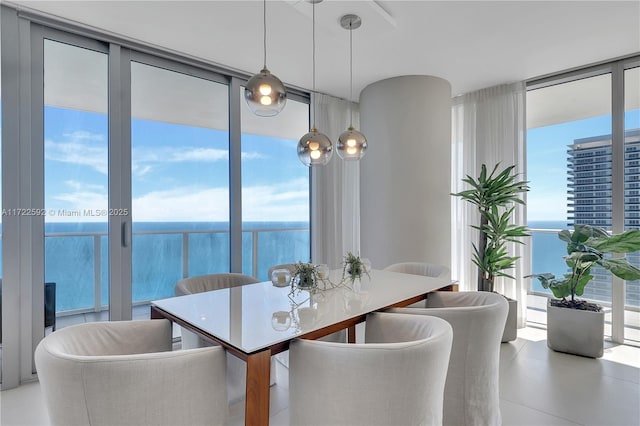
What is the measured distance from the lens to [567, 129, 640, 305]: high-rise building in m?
3.32

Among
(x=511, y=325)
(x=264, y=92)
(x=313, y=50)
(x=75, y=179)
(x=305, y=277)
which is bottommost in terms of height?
(x=511, y=325)

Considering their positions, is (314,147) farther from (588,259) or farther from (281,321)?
(588,259)

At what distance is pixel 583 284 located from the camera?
3135 millimetres

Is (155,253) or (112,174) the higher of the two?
(112,174)

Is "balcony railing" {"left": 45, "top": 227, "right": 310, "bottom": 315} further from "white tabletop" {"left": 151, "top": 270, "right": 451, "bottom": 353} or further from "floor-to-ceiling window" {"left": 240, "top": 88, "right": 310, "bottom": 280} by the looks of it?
"white tabletop" {"left": 151, "top": 270, "right": 451, "bottom": 353}

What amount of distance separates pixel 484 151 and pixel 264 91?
3191 mm

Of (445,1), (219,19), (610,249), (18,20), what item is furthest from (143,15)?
(610,249)

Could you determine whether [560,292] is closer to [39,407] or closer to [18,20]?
[39,407]

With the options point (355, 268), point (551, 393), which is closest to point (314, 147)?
point (355, 268)

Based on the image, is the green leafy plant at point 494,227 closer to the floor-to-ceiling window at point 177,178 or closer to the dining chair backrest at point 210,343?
the dining chair backrest at point 210,343

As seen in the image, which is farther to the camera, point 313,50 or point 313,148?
point 313,50

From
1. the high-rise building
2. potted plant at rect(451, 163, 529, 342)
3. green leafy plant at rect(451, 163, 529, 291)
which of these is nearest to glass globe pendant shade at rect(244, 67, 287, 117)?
green leafy plant at rect(451, 163, 529, 291)

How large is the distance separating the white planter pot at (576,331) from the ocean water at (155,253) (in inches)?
107

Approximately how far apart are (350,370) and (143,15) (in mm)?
2836
